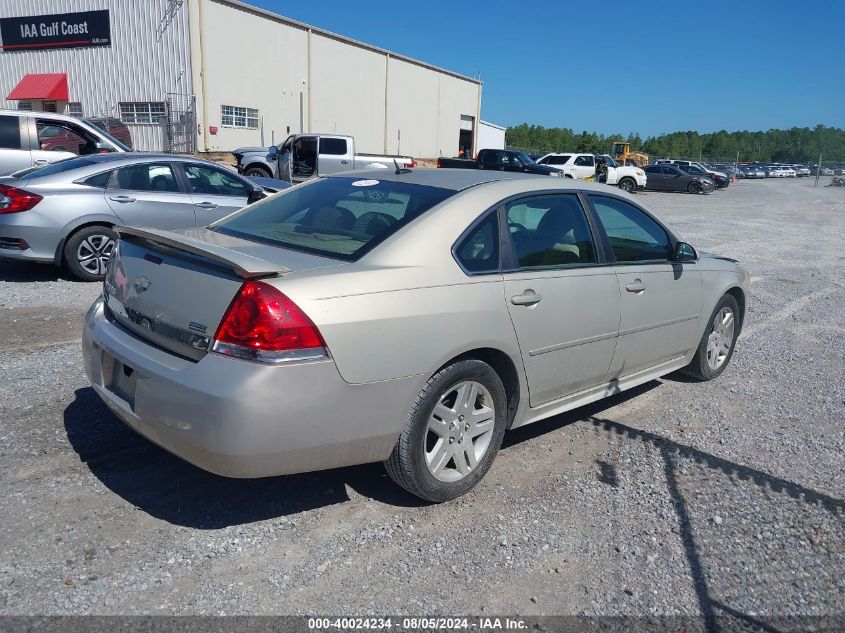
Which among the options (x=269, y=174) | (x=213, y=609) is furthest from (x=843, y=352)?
(x=269, y=174)

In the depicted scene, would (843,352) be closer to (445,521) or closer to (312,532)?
(445,521)

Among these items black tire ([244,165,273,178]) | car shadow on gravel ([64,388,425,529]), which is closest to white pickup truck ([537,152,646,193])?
black tire ([244,165,273,178])

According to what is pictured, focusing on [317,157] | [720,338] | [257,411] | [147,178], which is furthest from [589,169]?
[257,411]

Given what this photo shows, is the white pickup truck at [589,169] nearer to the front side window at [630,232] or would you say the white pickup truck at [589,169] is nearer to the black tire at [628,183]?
the black tire at [628,183]

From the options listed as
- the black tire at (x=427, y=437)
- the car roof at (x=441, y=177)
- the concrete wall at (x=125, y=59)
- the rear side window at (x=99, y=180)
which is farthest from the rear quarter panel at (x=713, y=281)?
the concrete wall at (x=125, y=59)

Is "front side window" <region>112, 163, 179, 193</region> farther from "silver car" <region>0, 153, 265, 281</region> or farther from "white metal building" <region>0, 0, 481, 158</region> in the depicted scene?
"white metal building" <region>0, 0, 481, 158</region>

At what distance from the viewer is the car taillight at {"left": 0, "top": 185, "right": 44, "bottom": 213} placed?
746 cm

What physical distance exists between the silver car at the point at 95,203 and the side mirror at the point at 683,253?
13.5 ft

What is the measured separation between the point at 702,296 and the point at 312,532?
3.34m

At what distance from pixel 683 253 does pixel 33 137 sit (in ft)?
33.6

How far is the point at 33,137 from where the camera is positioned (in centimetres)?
1120

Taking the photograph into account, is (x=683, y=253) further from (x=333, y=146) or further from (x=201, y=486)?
(x=333, y=146)

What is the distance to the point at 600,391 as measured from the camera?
14.7 feet

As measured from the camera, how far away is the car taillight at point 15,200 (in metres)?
7.46
